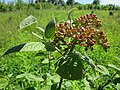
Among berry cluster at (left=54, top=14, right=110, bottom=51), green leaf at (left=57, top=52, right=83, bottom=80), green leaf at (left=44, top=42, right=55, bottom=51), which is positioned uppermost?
berry cluster at (left=54, top=14, right=110, bottom=51)

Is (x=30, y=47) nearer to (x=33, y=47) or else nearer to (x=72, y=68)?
(x=33, y=47)

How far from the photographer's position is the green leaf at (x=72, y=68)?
0.78m

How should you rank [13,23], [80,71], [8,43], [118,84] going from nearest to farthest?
[80,71] < [118,84] < [8,43] < [13,23]

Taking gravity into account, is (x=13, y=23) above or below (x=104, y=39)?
below

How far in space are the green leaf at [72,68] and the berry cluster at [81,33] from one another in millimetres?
48

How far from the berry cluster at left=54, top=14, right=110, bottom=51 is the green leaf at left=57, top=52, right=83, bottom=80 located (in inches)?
1.9

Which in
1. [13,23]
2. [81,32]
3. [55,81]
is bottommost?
[13,23]

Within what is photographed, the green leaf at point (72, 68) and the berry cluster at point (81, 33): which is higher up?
the berry cluster at point (81, 33)

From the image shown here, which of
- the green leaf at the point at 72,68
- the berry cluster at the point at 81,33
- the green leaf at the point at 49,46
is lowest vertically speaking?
the green leaf at the point at 72,68

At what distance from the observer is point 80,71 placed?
2.59 ft

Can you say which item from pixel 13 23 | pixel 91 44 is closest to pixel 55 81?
pixel 91 44

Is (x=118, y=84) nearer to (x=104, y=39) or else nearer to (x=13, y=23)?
(x=104, y=39)

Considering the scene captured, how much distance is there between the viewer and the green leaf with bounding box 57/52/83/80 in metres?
0.78

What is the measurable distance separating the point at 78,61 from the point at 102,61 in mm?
4021
